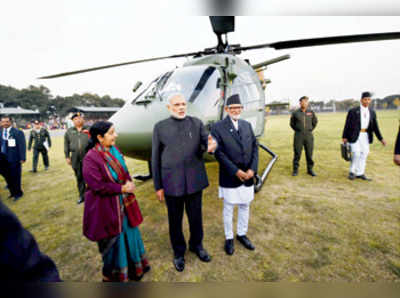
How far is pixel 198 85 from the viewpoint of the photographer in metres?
3.39

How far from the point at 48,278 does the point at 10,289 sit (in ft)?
0.78

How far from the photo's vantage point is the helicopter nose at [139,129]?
2.87 metres

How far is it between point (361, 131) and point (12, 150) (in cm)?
831

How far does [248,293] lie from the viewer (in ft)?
1.16

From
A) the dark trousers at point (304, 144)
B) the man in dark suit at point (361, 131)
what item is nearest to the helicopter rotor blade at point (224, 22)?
the dark trousers at point (304, 144)

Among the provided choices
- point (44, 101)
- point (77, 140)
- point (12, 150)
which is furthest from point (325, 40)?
point (44, 101)

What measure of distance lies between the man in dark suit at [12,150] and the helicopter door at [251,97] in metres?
5.30

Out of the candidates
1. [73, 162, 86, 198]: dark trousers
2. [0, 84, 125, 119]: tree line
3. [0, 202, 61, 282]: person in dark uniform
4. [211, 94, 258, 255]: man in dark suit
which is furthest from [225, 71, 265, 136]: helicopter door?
[0, 84, 125, 119]: tree line

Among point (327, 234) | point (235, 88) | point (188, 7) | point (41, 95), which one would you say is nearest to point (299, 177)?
point (327, 234)

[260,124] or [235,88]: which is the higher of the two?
[235,88]

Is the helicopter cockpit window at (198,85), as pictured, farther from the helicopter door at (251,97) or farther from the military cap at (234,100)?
the military cap at (234,100)

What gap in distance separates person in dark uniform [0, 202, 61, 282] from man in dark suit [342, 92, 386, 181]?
5.79m

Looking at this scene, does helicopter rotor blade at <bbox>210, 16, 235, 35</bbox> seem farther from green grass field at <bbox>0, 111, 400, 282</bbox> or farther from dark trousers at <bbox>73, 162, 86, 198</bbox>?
dark trousers at <bbox>73, 162, 86, 198</bbox>

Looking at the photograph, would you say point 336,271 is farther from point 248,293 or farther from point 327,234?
point 248,293
